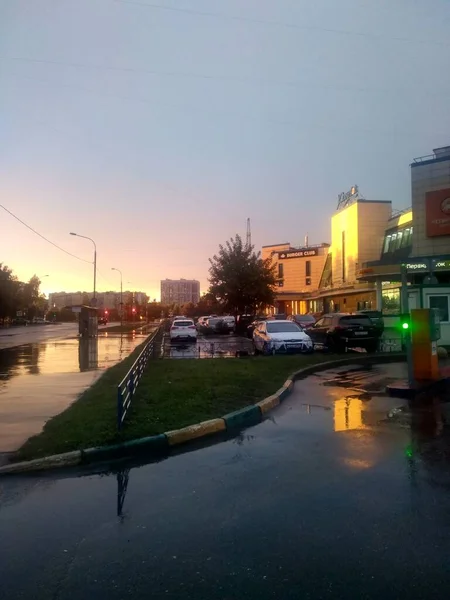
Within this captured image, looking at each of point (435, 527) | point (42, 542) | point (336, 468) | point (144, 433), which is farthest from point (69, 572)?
point (144, 433)

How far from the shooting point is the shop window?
32531 millimetres

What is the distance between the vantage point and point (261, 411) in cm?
978

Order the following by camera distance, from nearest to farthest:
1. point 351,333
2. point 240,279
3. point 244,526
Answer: point 244,526, point 351,333, point 240,279

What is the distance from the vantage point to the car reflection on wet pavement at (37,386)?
858 centimetres

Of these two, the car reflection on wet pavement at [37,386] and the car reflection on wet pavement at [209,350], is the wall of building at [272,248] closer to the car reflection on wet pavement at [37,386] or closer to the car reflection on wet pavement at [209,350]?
the car reflection on wet pavement at [209,350]

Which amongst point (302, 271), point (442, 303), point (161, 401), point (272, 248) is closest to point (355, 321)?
point (442, 303)

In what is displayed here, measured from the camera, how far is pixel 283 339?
21.7 m

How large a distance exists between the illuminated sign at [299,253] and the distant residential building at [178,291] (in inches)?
3950

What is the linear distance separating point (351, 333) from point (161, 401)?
1357 cm

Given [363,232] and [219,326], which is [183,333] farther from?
[363,232]

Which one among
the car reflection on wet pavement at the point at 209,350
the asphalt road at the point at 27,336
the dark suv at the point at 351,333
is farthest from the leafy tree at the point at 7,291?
the dark suv at the point at 351,333

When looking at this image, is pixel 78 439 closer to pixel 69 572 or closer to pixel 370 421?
pixel 69 572

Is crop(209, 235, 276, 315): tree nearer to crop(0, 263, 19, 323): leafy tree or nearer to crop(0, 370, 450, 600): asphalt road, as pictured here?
crop(0, 370, 450, 600): asphalt road

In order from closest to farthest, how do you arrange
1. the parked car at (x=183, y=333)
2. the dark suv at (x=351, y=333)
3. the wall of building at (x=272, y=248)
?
1. the dark suv at (x=351, y=333)
2. the parked car at (x=183, y=333)
3. the wall of building at (x=272, y=248)
